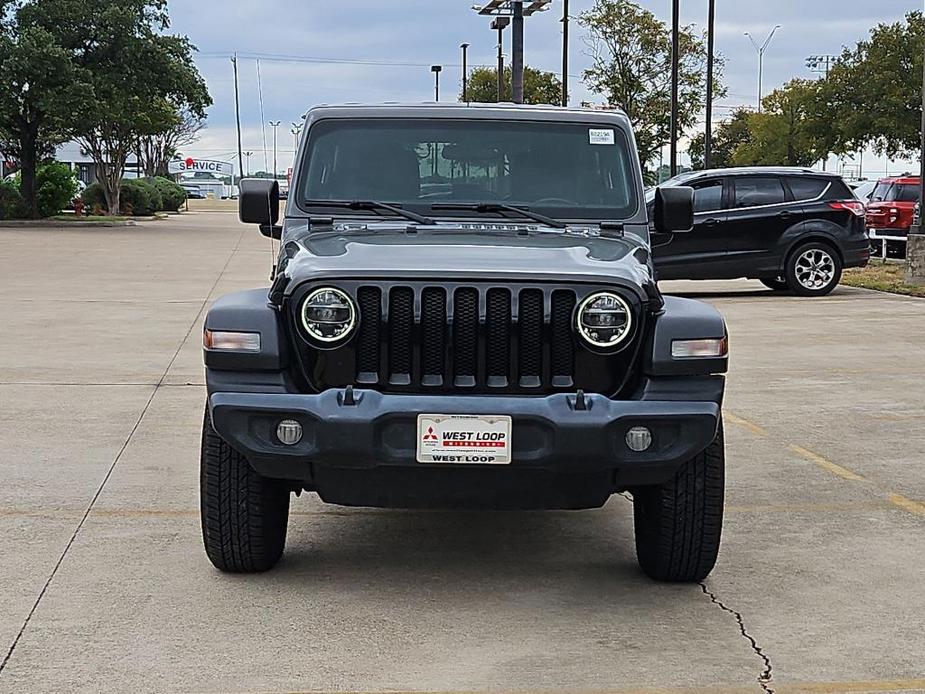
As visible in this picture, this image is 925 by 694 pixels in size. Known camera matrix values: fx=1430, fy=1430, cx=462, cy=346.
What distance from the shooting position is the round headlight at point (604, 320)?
5000 millimetres

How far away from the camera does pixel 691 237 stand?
18156 mm

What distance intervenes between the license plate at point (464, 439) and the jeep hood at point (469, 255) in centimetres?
53

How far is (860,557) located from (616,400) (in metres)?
1.61

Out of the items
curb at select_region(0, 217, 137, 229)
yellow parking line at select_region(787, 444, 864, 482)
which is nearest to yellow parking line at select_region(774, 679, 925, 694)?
yellow parking line at select_region(787, 444, 864, 482)

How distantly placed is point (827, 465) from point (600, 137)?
252cm

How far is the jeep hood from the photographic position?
5023mm

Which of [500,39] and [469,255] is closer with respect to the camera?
[469,255]

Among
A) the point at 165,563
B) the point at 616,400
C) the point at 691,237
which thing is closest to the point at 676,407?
the point at 616,400

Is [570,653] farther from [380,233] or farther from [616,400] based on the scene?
[380,233]

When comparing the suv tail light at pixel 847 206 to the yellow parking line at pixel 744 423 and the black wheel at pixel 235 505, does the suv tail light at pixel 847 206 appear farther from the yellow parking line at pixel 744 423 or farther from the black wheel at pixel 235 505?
the black wheel at pixel 235 505

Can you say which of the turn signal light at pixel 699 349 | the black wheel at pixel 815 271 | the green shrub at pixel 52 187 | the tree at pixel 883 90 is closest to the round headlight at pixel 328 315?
the turn signal light at pixel 699 349

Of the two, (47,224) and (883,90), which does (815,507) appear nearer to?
(47,224)

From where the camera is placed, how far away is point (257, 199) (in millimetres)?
6480

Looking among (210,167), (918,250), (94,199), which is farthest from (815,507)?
(210,167)
